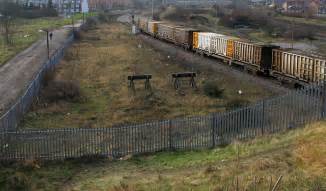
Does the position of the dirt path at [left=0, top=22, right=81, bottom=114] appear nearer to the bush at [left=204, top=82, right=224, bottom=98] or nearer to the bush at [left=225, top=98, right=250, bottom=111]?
the bush at [left=204, top=82, right=224, bottom=98]

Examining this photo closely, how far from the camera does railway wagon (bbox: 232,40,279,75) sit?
1287 inches

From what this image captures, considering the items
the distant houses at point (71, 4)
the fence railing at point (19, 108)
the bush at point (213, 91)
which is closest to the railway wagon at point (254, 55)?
the bush at point (213, 91)

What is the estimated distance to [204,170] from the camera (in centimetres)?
1427

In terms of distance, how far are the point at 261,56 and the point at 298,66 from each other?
4543 mm

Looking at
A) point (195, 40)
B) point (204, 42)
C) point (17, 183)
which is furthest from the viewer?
point (195, 40)

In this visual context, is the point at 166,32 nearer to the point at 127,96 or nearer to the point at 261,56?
the point at 261,56

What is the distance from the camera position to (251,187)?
11336 millimetres

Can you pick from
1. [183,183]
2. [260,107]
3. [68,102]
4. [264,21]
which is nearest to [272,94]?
[260,107]

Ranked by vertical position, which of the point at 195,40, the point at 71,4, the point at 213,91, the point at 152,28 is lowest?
the point at 213,91

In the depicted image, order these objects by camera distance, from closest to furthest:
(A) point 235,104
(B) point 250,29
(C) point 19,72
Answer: (A) point 235,104 → (C) point 19,72 → (B) point 250,29

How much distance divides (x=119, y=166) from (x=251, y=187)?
20.4 ft

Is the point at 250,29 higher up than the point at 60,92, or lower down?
higher up

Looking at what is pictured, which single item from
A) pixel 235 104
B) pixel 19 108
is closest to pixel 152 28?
pixel 235 104

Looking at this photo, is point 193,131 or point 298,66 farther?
point 298,66
